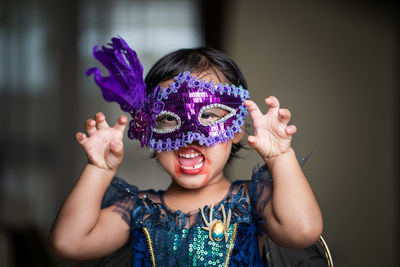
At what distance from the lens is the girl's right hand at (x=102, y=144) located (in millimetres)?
1183

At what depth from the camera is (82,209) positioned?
3.82 feet

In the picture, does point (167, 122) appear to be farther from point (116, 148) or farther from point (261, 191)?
point (261, 191)

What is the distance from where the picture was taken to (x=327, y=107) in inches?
114

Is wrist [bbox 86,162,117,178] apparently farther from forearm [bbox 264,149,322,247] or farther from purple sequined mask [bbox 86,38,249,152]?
forearm [bbox 264,149,322,247]

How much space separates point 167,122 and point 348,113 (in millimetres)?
1967

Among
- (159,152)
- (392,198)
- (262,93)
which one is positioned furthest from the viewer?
(262,93)

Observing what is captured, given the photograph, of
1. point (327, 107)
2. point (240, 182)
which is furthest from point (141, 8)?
point (240, 182)

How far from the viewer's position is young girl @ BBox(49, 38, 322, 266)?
1116 mm

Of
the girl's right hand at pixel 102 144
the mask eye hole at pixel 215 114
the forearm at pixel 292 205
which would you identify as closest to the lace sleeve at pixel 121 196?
the girl's right hand at pixel 102 144

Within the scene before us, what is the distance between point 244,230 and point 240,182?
0.54ft

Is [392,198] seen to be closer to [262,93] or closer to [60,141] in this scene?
[262,93]

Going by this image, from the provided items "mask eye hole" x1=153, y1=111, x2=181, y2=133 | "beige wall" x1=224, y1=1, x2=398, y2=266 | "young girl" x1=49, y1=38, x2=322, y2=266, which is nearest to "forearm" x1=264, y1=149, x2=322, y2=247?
"young girl" x1=49, y1=38, x2=322, y2=266

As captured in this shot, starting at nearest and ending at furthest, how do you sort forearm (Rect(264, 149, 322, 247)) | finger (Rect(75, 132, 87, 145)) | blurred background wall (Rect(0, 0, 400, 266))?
forearm (Rect(264, 149, 322, 247)) < finger (Rect(75, 132, 87, 145)) < blurred background wall (Rect(0, 0, 400, 266))

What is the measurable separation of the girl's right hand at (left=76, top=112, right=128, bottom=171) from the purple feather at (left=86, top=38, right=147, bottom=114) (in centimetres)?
10
